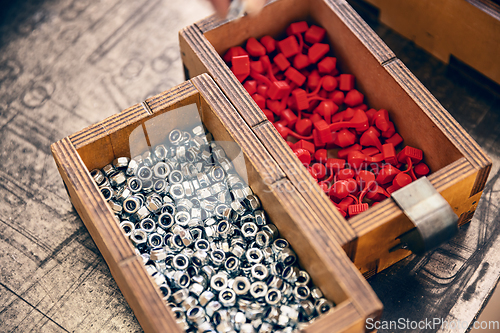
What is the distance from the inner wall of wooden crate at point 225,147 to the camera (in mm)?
2811

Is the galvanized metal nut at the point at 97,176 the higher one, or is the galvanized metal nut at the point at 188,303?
the galvanized metal nut at the point at 97,176

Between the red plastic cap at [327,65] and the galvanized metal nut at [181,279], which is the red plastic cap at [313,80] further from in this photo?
the galvanized metal nut at [181,279]

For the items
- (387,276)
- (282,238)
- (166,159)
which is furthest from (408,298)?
(166,159)

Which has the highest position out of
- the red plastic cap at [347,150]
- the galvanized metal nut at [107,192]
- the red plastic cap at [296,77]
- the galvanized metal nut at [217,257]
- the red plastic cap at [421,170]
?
the red plastic cap at [296,77]

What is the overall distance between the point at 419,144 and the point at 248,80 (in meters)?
1.29

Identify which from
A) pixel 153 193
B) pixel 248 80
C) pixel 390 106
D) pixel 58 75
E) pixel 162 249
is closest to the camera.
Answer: pixel 162 249

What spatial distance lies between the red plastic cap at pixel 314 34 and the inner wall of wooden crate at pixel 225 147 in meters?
1.06

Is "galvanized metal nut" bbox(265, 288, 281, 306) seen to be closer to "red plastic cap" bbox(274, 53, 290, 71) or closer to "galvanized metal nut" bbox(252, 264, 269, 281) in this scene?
"galvanized metal nut" bbox(252, 264, 269, 281)

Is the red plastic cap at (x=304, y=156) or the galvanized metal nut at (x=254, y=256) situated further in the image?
the red plastic cap at (x=304, y=156)

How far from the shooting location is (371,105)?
365 centimetres

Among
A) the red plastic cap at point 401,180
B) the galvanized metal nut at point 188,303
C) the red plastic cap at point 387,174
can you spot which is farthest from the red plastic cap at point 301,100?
the galvanized metal nut at point 188,303

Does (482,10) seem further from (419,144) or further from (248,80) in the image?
(248,80)

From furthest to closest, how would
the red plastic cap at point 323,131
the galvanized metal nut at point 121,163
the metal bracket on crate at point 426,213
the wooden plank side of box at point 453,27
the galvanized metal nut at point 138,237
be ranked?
the wooden plank side of box at point 453,27 < the red plastic cap at point 323,131 < the galvanized metal nut at point 121,163 < the galvanized metal nut at point 138,237 < the metal bracket on crate at point 426,213

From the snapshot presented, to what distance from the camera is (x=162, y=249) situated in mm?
2986
